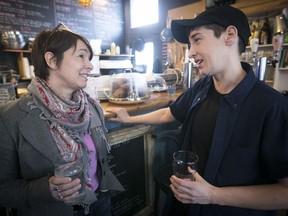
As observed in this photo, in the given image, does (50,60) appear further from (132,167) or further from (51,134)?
(132,167)

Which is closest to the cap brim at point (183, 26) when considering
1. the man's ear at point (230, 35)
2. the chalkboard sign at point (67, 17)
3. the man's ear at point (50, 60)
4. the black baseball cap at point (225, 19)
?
the black baseball cap at point (225, 19)

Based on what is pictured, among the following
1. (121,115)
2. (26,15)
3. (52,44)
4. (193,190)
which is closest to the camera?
(193,190)

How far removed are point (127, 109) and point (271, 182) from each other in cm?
104

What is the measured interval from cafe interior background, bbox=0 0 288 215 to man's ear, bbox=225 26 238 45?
855 millimetres

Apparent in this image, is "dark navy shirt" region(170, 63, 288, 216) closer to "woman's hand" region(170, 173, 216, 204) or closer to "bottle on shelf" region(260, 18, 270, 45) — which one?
"woman's hand" region(170, 173, 216, 204)

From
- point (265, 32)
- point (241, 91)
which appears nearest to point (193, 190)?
point (241, 91)

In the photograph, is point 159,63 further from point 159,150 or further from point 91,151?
point 91,151

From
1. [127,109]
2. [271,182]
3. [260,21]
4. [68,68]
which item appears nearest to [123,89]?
[127,109]

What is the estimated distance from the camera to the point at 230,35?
1.10m

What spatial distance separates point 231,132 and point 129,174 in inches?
48.9

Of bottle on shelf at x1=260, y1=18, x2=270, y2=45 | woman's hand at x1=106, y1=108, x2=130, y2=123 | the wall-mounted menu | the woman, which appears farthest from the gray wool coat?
the wall-mounted menu

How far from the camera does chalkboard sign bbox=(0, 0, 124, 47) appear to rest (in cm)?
473

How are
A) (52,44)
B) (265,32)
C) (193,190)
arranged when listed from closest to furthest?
(193,190)
(52,44)
(265,32)

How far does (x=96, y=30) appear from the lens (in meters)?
6.28
